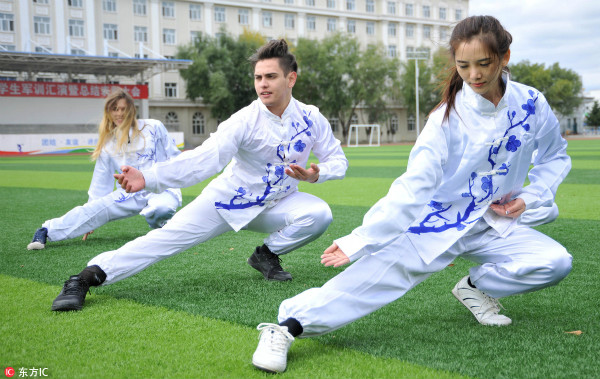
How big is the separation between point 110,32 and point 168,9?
562cm

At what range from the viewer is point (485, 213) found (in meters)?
3.28

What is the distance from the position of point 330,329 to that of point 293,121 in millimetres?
2006

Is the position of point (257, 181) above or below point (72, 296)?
above

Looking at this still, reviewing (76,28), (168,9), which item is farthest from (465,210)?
(168,9)

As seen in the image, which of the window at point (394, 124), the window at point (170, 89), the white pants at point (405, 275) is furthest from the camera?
the window at point (394, 124)

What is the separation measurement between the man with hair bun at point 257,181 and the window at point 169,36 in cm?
5037

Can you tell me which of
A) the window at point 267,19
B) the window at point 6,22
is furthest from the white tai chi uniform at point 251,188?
the window at point 267,19

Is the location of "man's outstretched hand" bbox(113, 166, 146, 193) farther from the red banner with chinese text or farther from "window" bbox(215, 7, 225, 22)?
"window" bbox(215, 7, 225, 22)

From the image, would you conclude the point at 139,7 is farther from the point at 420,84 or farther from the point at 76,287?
the point at 76,287

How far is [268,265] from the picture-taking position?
4.78 m

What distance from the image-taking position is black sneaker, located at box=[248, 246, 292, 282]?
473cm

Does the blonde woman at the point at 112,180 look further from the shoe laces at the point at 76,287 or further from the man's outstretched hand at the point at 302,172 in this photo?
the man's outstretched hand at the point at 302,172

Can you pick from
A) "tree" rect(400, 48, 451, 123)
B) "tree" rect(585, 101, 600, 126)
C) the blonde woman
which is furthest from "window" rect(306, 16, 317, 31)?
the blonde woman

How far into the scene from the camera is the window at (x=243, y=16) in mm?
55719
